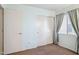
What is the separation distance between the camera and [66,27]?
2.46 meters

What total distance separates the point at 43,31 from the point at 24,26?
68 cm

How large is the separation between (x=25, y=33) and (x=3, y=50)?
785mm

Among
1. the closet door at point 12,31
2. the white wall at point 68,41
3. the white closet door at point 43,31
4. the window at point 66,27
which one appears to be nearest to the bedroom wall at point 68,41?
the white wall at point 68,41

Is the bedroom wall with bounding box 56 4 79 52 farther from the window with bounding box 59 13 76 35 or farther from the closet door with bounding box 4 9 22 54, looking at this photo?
the closet door with bounding box 4 9 22 54

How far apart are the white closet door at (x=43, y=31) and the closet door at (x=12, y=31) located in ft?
1.99

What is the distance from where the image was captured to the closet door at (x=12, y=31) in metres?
2.06

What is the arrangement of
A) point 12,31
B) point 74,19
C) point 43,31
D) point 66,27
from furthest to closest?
point 43,31, point 66,27, point 74,19, point 12,31

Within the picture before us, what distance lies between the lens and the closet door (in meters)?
2.06

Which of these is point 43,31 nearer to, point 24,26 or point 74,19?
point 24,26

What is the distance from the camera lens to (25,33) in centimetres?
241

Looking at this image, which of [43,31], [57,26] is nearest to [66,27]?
[57,26]

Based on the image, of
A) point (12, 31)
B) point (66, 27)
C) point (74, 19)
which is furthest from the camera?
point (66, 27)

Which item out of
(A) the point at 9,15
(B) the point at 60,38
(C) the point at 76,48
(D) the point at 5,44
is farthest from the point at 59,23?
(D) the point at 5,44

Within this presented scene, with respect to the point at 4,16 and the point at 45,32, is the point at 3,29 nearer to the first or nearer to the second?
the point at 4,16
